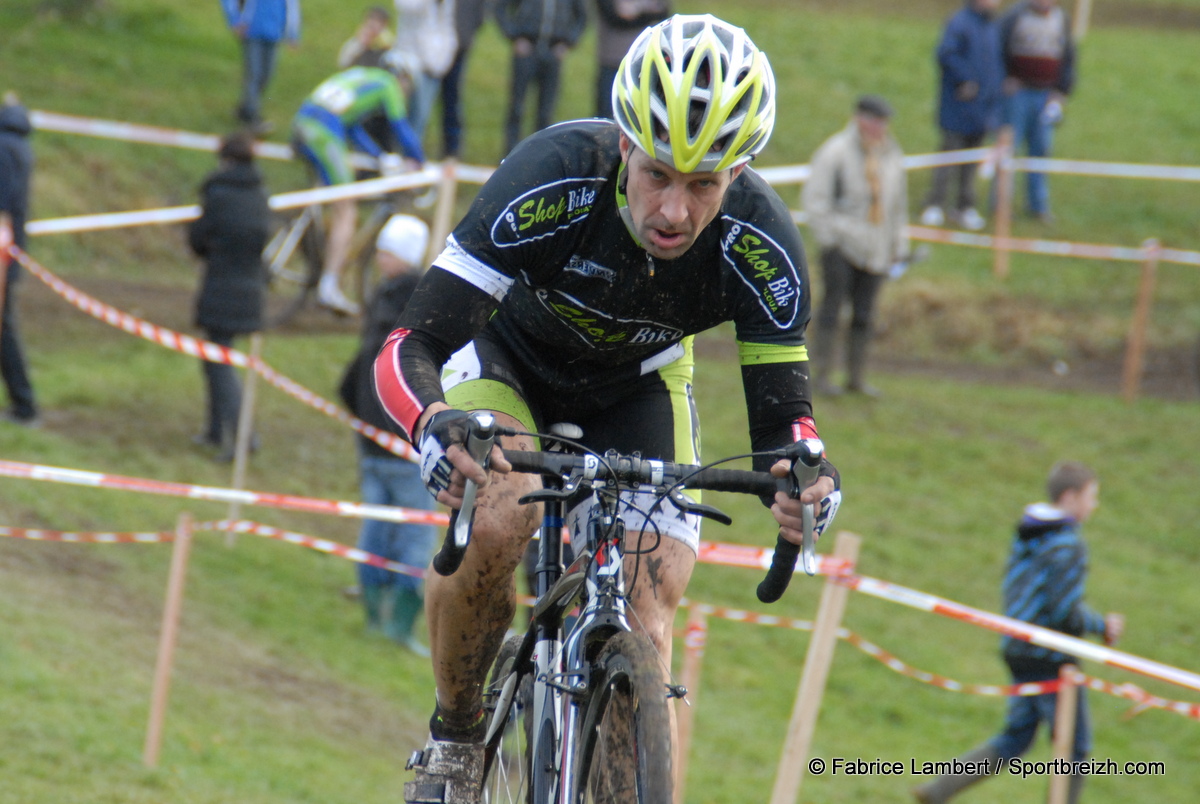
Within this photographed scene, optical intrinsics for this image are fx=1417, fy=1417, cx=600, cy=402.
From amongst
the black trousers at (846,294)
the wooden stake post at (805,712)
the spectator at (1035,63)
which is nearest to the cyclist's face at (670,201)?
the wooden stake post at (805,712)

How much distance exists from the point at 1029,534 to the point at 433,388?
15.2 feet

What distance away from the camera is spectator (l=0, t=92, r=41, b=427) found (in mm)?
10430

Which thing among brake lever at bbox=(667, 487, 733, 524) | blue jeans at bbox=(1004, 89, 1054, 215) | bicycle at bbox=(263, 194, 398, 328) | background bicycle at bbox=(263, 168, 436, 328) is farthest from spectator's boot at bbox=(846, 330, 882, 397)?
brake lever at bbox=(667, 487, 733, 524)

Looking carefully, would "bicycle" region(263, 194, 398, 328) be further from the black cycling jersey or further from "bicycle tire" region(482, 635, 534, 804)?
the black cycling jersey

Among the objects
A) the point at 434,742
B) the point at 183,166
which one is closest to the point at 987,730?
the point at 434,742

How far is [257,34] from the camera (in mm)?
16500

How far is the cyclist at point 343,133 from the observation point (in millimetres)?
13398

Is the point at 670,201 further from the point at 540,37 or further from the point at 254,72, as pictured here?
the point at 254,72

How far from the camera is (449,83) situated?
16594 millimetres

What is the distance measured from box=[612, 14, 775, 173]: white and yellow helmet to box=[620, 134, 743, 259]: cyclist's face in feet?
0.22

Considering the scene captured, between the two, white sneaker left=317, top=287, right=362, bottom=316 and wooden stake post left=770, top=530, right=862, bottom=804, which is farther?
white sneaker left=317, top=287, right=362, bottom=316

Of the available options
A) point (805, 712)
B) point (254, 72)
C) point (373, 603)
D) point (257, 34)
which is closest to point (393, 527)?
point (373, 603)

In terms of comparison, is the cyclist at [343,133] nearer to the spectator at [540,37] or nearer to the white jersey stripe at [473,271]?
the spectator at [540,37]

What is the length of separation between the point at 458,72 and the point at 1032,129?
7.28 m
